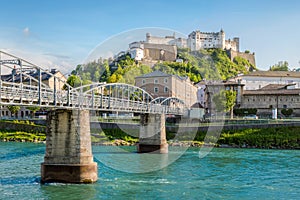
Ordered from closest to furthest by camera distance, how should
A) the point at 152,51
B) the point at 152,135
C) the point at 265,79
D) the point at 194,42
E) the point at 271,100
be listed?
the point at 152,135
the point at 271,100
the point at 265,79
the point at 152,51
the point at 194,42

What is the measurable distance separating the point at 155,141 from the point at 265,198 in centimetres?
2565

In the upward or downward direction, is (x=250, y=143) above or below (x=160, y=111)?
below

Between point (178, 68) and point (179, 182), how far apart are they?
311 feet

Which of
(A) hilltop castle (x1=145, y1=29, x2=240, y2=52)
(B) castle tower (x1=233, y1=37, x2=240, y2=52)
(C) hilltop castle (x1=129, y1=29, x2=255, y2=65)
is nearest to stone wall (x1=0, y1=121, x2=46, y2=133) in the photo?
(C) hilltop castle (x1=129, y1=29, x2=255, y2=65)

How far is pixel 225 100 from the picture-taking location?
73.1 meters

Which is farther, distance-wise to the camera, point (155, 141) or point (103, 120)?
point (103, 120)

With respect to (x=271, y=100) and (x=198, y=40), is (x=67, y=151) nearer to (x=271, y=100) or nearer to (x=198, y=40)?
(x=271, y=100)

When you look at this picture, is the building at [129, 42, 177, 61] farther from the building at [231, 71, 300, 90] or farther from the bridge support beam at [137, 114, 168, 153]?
the bridge support beam at [137, 114, 168, 153]

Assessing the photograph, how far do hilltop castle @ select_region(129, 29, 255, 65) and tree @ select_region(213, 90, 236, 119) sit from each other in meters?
70.1

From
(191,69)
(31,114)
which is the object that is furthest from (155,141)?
(191,69)

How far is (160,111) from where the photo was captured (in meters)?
50.8

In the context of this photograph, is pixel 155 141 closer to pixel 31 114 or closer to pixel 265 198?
pixel 265 198

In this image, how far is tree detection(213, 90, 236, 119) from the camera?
71.8m

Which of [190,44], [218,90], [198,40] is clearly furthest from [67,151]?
[198,40]
